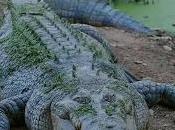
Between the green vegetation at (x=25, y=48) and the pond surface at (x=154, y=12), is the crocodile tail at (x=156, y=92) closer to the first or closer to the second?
the green vegetation at (x=25, y=48)

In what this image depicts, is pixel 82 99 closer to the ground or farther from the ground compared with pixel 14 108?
farther from the ground

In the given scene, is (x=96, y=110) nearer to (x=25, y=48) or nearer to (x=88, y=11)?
(x=25, y=48)

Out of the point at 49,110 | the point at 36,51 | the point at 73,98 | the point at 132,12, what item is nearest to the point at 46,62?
the point at 36,51

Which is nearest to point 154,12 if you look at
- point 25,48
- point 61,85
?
point 25,48

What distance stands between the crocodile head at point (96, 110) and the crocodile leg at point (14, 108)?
1.69 ft

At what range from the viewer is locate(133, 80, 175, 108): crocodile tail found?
4191 mm

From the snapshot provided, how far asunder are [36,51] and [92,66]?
0.61 meters

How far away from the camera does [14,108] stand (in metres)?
3.88

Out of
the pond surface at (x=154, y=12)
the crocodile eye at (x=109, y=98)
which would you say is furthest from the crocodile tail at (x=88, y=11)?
the crocodile eye at (x=109, y=98)

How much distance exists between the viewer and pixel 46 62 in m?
3.98

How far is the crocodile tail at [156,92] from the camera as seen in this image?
4.19m

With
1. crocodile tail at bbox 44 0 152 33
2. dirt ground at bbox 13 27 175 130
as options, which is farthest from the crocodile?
crocodile tail at bbox 44 0 152 33

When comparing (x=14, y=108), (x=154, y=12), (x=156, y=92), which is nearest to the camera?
(x=14, y=108)

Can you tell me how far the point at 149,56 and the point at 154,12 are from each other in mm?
1681
